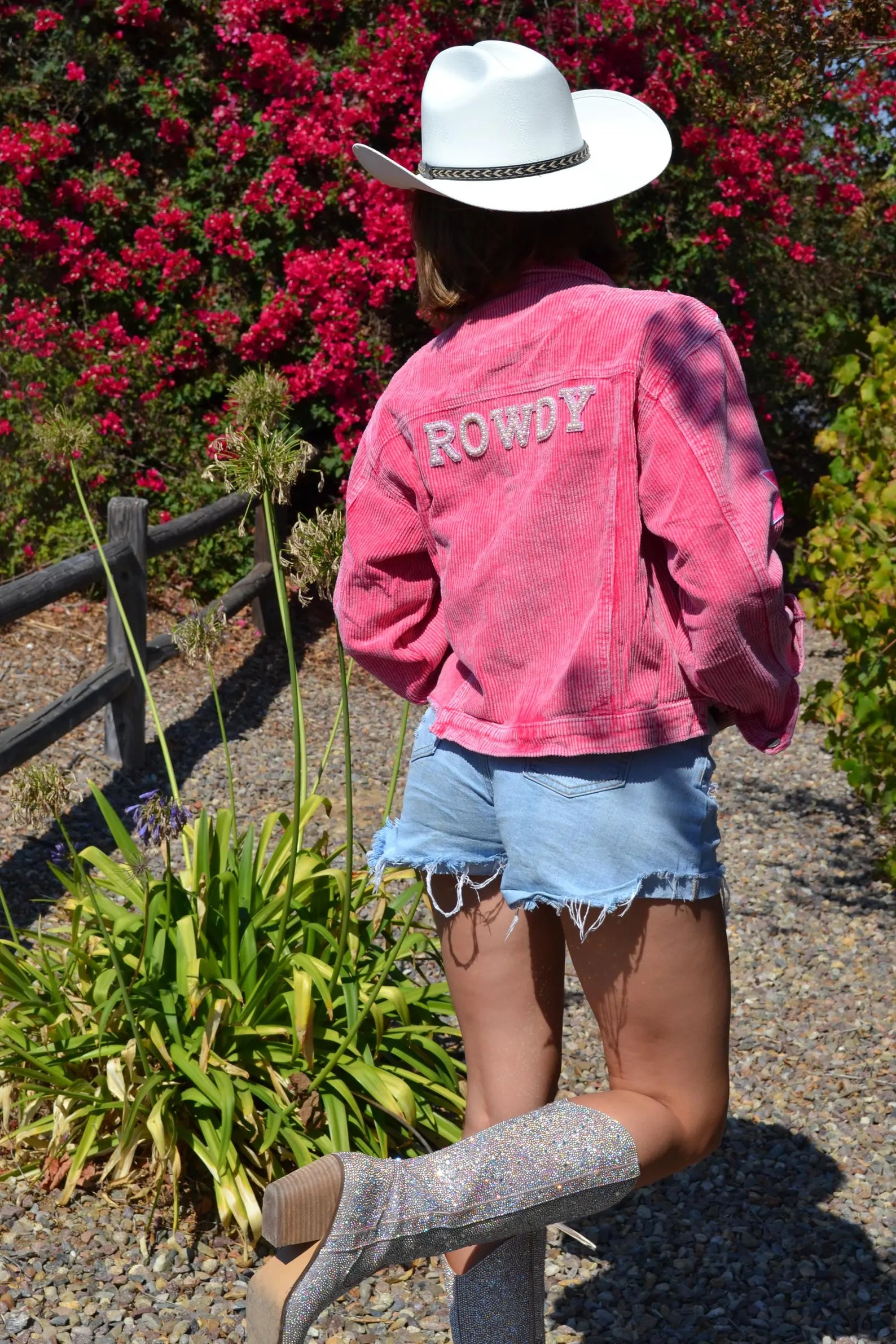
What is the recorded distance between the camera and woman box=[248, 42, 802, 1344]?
151 cm

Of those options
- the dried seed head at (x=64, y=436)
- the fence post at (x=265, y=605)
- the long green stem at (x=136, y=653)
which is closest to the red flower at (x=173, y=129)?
the fence post at (x=265, y=605)

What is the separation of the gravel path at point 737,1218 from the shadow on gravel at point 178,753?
0.06 ft

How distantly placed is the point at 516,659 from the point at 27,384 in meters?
5.62

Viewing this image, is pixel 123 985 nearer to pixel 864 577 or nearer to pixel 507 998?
pixel 507 998

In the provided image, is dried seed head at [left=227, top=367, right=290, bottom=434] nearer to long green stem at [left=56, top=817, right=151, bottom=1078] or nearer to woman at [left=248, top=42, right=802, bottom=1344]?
woman at [left=248, top=42, right=802, bottom=1344]

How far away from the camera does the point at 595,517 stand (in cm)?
157

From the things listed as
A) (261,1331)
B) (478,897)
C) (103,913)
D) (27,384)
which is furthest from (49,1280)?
(27,384)

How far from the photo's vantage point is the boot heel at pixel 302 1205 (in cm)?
138

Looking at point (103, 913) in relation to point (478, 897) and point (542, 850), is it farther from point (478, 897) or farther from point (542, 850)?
point (542, 850)

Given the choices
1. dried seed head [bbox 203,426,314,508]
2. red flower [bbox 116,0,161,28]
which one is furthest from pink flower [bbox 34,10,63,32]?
dried seed head [bbox 203,426,314,508]

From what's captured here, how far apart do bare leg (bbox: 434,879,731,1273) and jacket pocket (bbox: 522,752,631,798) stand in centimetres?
15

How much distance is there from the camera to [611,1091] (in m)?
1.65

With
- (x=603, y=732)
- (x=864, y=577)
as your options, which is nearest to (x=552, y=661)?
(x=603, y=732)

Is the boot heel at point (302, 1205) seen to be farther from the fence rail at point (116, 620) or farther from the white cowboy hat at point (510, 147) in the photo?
the fence rail at point (116, 620)
